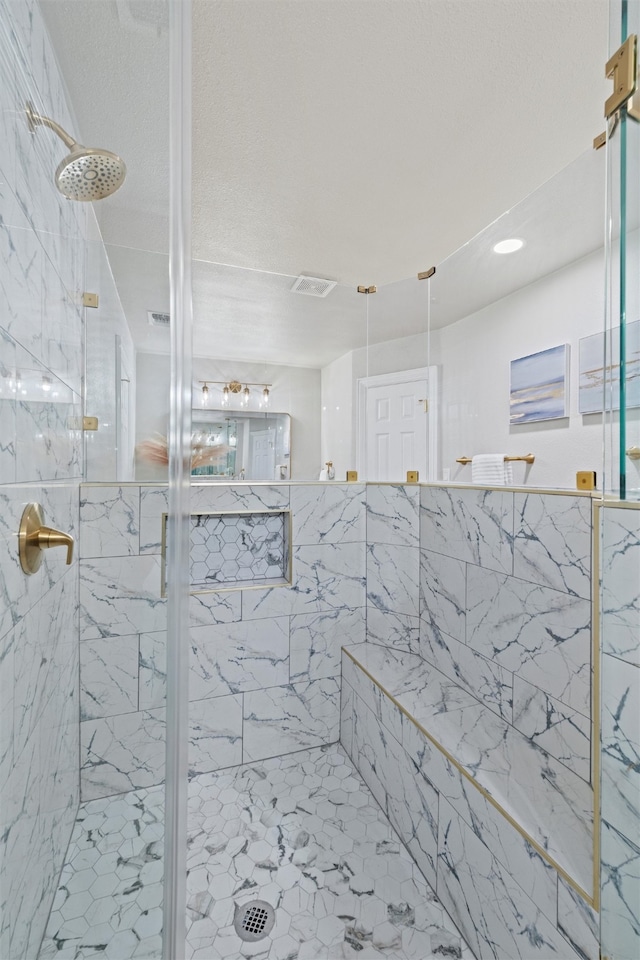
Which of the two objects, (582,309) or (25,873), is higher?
(582,309)

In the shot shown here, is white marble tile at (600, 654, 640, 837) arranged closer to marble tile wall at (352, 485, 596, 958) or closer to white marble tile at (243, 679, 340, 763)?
marble tile wall at (352, 485, 596, 958)

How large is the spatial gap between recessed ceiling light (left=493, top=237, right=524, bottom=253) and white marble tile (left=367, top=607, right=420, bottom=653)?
1682 mm

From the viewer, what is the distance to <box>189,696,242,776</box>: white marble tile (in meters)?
1.91

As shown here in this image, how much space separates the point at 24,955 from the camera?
682 millimetres

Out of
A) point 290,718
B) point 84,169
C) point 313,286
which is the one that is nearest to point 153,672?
point 84,169

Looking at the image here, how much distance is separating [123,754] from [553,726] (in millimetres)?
1242

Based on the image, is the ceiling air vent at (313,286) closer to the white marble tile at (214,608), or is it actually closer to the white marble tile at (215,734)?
the white marble tile at (214,608)

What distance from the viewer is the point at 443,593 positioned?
1.89m

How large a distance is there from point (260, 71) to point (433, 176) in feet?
2.53

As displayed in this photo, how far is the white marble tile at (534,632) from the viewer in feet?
4.00

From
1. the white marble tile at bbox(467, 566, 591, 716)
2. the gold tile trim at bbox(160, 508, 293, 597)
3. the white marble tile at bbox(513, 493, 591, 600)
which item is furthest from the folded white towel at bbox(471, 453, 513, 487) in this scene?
the gold tile trim at bbox(160, 508, 293, 597)

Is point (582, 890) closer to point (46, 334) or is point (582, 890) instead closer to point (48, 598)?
point (48, 598)

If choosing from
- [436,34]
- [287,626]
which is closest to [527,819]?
[287,626]

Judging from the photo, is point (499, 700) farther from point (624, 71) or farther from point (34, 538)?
point (624, 71)
